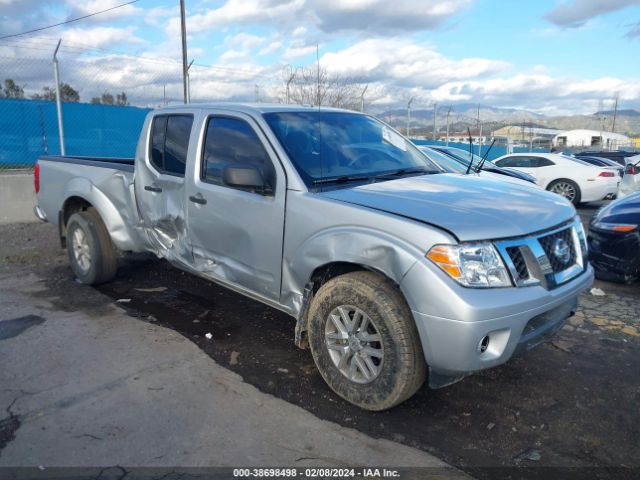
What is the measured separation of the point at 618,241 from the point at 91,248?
5657 mm

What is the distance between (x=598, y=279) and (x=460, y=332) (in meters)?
4.29

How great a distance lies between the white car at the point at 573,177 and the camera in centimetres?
1312

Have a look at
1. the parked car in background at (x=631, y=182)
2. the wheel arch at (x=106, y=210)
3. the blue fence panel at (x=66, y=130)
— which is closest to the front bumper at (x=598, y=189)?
the parked car in background at (x=631, y=182)

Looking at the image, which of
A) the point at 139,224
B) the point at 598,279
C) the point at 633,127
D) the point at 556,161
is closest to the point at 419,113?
the point at 556,161

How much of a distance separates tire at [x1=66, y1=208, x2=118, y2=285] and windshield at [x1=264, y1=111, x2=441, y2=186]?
8.50 feet

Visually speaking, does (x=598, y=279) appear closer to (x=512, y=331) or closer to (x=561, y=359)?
(x=561, y=359)

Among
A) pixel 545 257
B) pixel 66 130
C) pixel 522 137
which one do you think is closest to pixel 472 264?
pixel 545 257

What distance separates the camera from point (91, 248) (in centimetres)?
535

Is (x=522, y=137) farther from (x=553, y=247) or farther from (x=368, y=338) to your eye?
(x=368, y=338)

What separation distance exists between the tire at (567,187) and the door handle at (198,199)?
457 inches

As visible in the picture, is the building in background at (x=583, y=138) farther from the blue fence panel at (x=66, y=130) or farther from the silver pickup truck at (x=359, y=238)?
the silver pickup truck at (x=359, y=238)

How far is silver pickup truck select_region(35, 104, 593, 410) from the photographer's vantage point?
107 inches

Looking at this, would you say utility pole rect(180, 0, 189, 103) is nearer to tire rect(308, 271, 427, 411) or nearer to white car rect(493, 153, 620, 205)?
Answer: white car rect(493, 153, 620, 205)

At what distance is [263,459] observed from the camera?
106 inches
